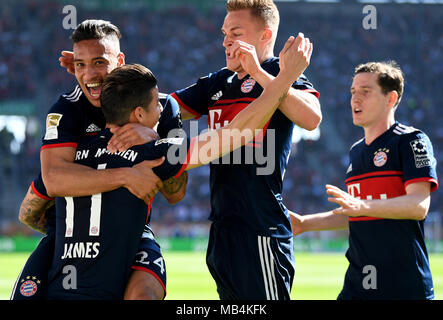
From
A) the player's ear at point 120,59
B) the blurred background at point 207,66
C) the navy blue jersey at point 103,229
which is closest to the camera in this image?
the navy blue jersey at point 103,229

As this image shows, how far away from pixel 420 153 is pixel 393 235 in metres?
0.65

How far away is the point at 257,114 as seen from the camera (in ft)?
12.4

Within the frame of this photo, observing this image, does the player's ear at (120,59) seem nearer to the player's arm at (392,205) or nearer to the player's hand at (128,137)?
the player's hand at (128,137)

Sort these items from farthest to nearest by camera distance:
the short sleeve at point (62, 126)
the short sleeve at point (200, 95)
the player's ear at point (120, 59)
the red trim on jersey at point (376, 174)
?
the short sleeve at point (200, 95) < the red trim on jersey at point (376, 174) < the player's ear at point (120, 59) < the short sleeve at point (62, 126)

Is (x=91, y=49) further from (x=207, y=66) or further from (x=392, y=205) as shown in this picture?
(x=207, y=66)

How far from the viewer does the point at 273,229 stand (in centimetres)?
415

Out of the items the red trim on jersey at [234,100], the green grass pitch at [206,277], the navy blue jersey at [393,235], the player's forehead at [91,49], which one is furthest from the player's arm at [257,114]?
the green grass pitch at [206,277]

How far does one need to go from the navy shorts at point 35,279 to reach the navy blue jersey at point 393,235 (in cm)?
230

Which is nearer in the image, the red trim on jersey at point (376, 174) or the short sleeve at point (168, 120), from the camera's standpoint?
the short sleeve at point (168, 120)

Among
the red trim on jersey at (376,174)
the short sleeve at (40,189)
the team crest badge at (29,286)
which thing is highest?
the red trim on jersey at (376,174)

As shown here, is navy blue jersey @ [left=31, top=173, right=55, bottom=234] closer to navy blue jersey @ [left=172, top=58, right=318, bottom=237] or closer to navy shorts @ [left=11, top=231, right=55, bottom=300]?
navy shorts @ [left=11, top=231, right=55, bottom=300]

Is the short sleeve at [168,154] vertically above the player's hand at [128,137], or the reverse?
the player's hand at [128,137]

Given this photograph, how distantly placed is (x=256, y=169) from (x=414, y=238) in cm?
135

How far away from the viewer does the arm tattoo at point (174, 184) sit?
153 inches
